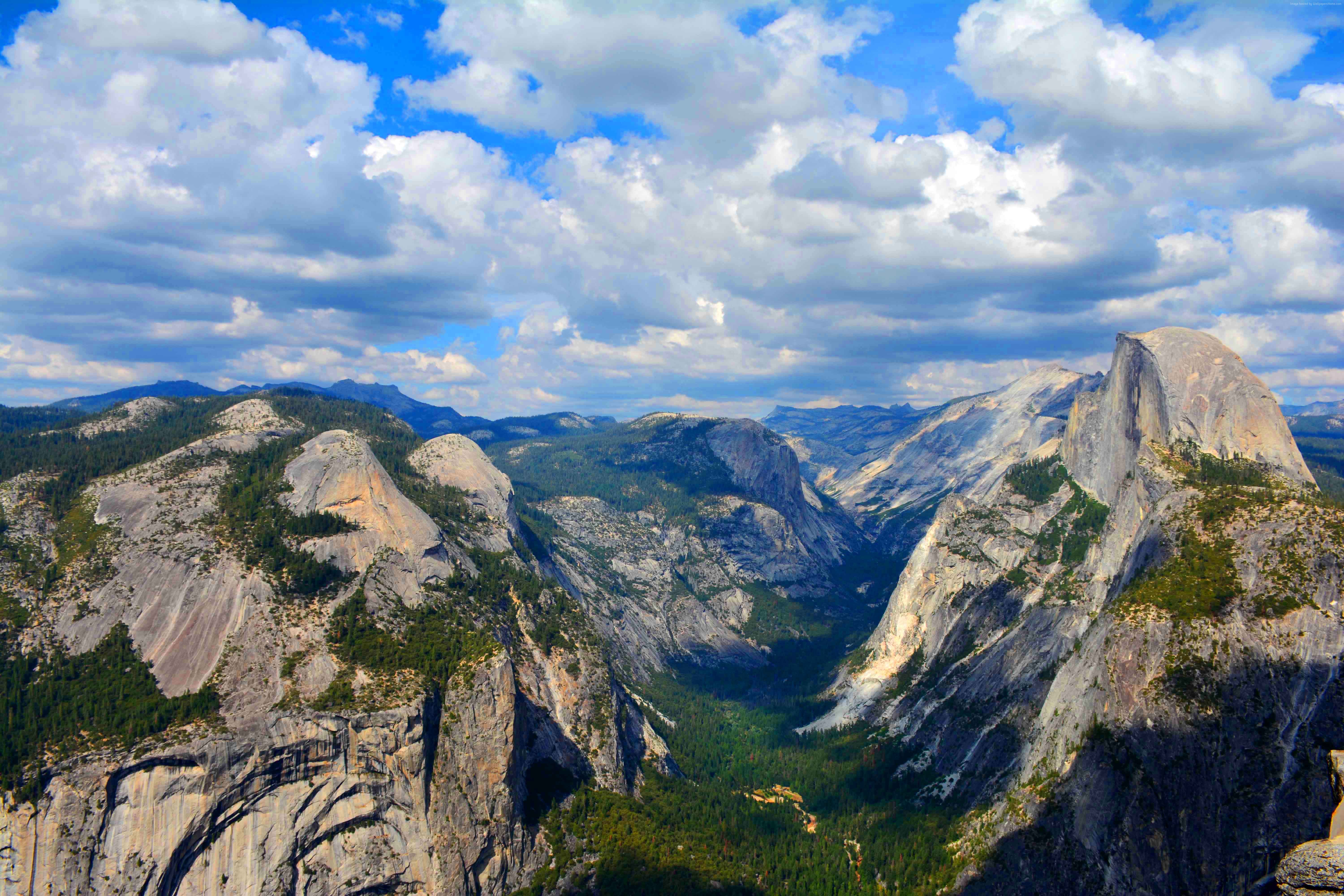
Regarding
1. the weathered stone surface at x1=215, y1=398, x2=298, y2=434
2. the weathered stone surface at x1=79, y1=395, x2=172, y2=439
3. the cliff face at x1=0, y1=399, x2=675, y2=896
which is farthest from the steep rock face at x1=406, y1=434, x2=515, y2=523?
the weathered stone surface at x1=79, y1=395, x2=172, y2=439

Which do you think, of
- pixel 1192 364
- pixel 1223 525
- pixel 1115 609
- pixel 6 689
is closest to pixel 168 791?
pixel 6 689

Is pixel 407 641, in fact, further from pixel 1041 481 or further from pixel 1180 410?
pixel 1041 481

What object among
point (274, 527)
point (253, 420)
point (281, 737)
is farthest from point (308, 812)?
point (253, 420)

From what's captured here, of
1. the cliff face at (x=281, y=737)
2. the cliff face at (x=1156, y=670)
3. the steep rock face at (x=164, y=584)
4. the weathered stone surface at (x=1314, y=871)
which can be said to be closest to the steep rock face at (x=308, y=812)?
the cliff face at (x=281, y=737)

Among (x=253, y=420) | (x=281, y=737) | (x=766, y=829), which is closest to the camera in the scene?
(x=281, y=737)

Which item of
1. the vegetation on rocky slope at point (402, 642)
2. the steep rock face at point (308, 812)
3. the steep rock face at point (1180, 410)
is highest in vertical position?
the steep rock face at point (1180, 410)

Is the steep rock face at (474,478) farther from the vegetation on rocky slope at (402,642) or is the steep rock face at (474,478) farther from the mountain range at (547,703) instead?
the vegetation on rocky slope at (402,642)
